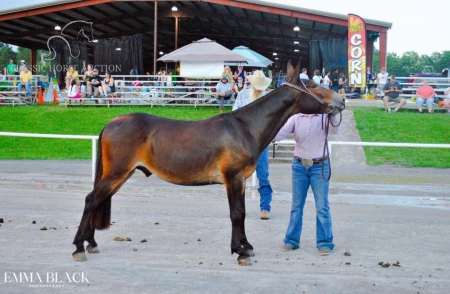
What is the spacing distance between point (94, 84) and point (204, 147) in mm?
19568

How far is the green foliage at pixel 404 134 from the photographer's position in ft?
55.4

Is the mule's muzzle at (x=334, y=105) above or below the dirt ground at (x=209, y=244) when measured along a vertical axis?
above

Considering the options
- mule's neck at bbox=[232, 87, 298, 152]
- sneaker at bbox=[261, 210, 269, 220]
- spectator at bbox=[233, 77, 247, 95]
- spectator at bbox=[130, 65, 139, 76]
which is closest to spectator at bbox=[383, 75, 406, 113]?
spectator at bbox=[233, 77, 247, 95]

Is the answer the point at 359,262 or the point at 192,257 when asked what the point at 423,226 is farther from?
the point at 192,257

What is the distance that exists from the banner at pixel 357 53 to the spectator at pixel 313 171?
18.9m

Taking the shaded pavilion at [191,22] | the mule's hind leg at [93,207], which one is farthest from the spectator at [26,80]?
the mule's hind leg at [93,207]

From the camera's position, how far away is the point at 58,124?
850 inches

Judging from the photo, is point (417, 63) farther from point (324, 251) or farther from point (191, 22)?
point (324, 251)

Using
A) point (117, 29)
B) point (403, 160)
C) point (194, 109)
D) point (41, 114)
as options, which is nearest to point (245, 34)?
point (117, 29)

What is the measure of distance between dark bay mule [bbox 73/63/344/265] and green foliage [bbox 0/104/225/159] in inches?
444

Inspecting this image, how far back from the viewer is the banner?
2515cm

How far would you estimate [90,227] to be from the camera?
265 inches

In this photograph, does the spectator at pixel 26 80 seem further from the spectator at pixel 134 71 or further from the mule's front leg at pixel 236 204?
the mule's front leg at pixel 236 204

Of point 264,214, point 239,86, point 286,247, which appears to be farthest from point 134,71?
point 286,247
